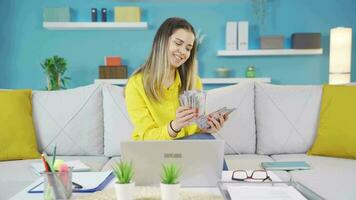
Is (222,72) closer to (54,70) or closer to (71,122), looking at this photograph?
(54,70)

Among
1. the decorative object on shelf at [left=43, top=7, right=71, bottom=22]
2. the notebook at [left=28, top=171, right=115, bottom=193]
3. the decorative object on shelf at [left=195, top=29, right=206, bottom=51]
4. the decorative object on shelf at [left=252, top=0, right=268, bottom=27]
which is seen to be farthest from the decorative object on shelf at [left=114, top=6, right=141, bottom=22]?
the notebook at [left=28, top=171, right=115, bottom=193]

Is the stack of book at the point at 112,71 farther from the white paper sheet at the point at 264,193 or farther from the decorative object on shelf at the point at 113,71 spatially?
the white paper sheet at the point at 264,193

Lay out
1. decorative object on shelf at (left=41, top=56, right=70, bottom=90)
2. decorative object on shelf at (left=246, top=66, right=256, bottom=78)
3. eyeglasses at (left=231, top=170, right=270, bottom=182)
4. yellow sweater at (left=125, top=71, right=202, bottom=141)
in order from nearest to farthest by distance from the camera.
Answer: eyeglasses at (left=231, top=170, right=270, bottom=182)
yellow sweater at (left=125, top=71, right=202, bottom=141)
decorative object on shelf at (left=41, top=56, right=70, bottom=90)
decorative object on shelf at (left=246, top=66, right=256, bottom=78)

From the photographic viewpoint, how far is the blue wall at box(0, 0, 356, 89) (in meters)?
3.90

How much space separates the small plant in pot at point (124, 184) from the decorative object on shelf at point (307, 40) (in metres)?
3.17

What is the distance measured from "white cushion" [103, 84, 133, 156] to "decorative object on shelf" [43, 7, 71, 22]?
1667 mm

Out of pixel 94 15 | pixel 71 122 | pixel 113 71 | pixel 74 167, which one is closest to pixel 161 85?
pixel 74 167

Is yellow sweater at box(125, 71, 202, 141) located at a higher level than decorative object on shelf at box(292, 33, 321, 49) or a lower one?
lower

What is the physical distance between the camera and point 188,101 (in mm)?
1438

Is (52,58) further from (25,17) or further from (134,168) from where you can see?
(134,168)

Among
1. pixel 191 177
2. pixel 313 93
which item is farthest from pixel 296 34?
pixel 191 177

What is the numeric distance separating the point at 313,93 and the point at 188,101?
1.27m

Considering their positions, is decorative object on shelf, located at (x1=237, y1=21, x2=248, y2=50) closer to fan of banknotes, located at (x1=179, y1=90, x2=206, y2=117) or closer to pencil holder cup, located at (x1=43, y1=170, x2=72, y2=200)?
fan of banknotes, located at (x1=179, y1=90, x2=206, y2=117)

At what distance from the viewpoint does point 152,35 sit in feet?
12.9
